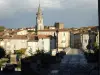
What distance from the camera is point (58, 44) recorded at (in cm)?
6919

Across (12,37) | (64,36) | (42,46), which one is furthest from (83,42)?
(12,37)

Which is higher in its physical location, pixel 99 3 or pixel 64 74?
pixel 99 3

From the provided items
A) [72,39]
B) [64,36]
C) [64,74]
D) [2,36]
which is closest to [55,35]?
[64,36]

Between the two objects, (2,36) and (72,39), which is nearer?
(2,36)

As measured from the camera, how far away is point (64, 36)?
241ft

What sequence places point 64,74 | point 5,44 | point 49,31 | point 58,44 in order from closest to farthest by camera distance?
1. point 64,74
2. point 5,44
3. point 58,44
4. point 49,31

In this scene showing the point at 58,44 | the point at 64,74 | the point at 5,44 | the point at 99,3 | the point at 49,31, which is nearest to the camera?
the point at 99,3

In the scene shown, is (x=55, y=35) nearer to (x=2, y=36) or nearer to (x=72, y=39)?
(x=72, y=39)

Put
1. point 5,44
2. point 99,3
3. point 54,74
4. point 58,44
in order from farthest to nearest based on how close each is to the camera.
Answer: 1. point 58,44
2. point 5,44
3. point 54,74
4. point 99,3

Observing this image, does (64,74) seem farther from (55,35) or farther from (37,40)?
(55,35)

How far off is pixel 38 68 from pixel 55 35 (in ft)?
206

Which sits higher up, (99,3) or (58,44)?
(99,3)

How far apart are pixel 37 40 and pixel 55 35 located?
417 inches

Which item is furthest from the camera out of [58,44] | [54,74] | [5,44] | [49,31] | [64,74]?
[49,31]
